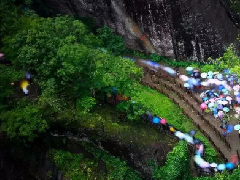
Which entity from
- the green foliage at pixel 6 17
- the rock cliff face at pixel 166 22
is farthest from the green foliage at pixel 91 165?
the rock cliff face at pixel 166 22

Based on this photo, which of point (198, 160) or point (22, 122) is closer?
point (22, 122)

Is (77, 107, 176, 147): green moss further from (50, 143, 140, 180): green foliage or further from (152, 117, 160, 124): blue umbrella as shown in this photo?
(50, 143, 140, 180): green foliage

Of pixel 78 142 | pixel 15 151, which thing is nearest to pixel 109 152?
pixel 78 142

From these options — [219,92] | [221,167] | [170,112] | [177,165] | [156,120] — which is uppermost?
[219,92]

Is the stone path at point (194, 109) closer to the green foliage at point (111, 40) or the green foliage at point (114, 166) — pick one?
the green foliage at point (111, 40)

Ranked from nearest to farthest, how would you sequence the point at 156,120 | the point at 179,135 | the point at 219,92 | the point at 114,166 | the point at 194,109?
the point at 114,166, the point at 179,135, the point at 156,120, the point at 194,109, the point at 219,92

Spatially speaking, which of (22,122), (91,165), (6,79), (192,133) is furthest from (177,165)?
(6,79)

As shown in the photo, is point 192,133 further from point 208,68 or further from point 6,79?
point 6,79
